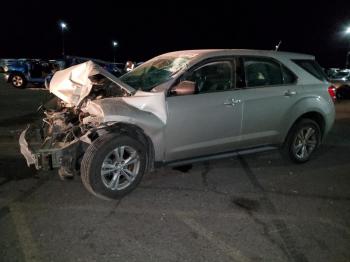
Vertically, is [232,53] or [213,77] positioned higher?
[232,53]

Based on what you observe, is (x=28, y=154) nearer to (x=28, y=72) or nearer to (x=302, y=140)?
(x=302, y=140)

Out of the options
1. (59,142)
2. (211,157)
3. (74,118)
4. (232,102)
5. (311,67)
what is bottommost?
(211,157)

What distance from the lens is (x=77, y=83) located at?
187 inches

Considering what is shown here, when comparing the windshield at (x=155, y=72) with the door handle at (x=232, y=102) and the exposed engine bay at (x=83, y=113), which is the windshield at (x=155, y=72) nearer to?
the exposed engine bay at (x=83, y=113)

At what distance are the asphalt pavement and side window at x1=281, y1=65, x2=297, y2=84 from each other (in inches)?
53.0

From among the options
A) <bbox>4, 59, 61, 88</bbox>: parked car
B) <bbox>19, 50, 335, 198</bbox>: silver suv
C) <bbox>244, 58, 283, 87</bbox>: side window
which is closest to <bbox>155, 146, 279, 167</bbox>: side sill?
→ <bbox>19, 50, 335, 198</bbox>: silver suv

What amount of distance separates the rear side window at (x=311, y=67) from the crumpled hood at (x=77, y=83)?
279 centimetres

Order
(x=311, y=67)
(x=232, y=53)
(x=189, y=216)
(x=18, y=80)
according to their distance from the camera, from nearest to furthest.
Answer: (x=189, y=216)
(x=232, y=53)
(x=311, y=67)
(x=18, y=80)

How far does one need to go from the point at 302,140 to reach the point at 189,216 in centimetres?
278

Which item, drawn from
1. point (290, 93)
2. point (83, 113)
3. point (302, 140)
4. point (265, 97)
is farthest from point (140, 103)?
point (302, 140)

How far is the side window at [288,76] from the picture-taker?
545 centimetres

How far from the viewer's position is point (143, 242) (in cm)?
338

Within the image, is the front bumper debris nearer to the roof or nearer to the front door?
the front door

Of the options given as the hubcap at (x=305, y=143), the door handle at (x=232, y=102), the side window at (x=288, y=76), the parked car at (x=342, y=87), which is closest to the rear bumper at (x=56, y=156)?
the door handle at (x=232, y=102)
